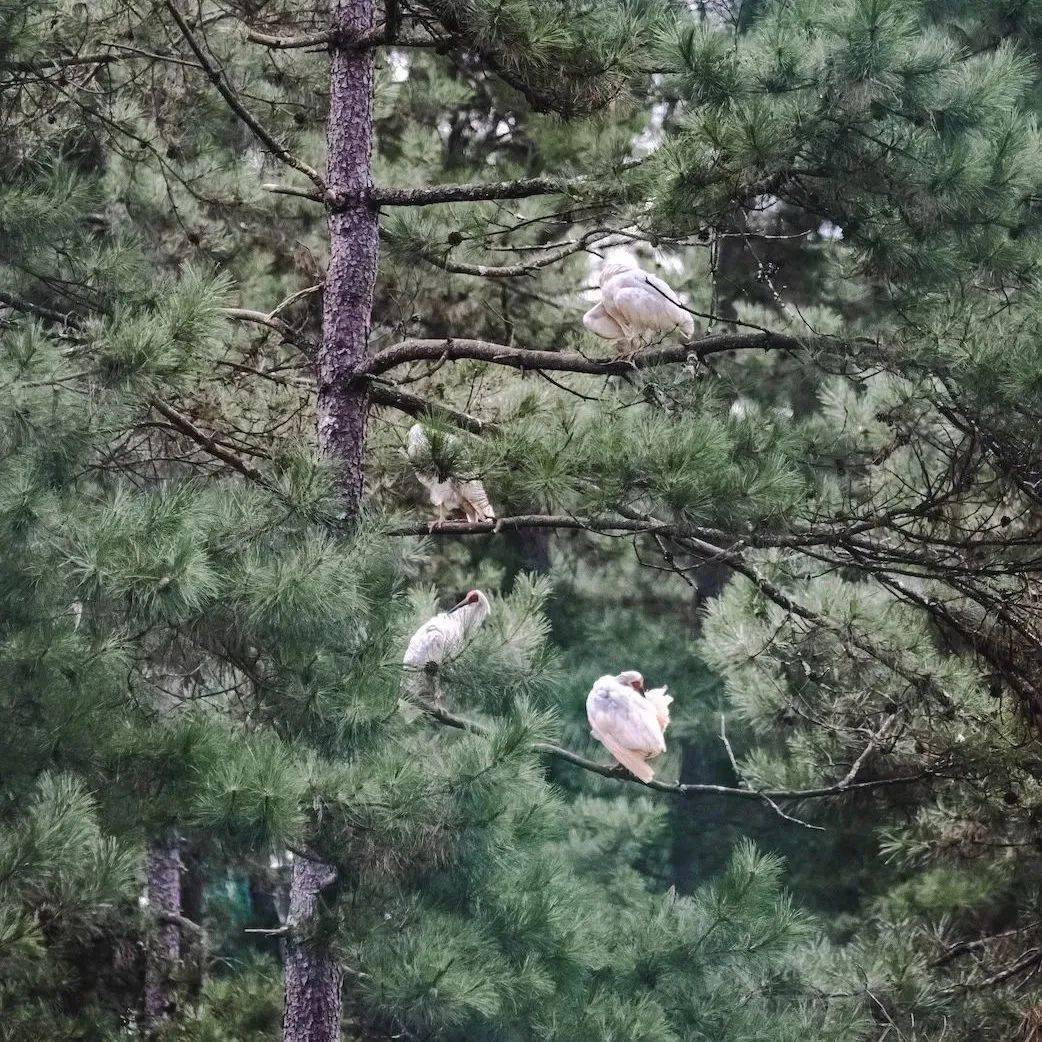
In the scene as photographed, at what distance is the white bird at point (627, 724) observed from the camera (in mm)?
5160

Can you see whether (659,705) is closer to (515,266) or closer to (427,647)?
(427,647)

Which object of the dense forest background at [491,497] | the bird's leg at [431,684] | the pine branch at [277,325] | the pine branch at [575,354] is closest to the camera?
the dense forest background at [491,497]

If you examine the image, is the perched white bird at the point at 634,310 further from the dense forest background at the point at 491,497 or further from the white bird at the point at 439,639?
the white bird at the point at 439,639

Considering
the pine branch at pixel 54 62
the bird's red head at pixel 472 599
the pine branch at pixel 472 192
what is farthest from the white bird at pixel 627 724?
the pine branch at pixel 54 62

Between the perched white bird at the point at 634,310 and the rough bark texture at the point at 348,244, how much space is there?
0.70 m

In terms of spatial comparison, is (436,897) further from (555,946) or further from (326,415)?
(326,415)

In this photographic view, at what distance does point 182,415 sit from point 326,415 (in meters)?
0.66

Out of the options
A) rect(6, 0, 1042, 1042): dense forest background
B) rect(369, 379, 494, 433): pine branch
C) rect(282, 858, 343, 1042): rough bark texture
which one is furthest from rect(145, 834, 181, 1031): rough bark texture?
rect(369, 379, 494, 433): pine branch

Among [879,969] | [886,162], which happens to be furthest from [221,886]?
[886,162]

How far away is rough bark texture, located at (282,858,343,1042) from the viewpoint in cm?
436

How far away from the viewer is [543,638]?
4.22 meters

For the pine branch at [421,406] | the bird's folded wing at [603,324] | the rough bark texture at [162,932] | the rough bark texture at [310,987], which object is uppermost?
the bird's folded wing at [603,324]

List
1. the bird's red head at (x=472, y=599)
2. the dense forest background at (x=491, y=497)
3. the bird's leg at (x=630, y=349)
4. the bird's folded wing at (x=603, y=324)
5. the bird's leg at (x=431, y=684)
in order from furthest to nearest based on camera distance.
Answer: the bird's red head at (x=472, y=599), the bird's folded wing at (x=603, y=324), the bird's leg at (x=431, y=684), the bird's leg at (x=630, y=349), the dense forest background at (x=491, y=497)

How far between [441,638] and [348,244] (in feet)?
3.92
